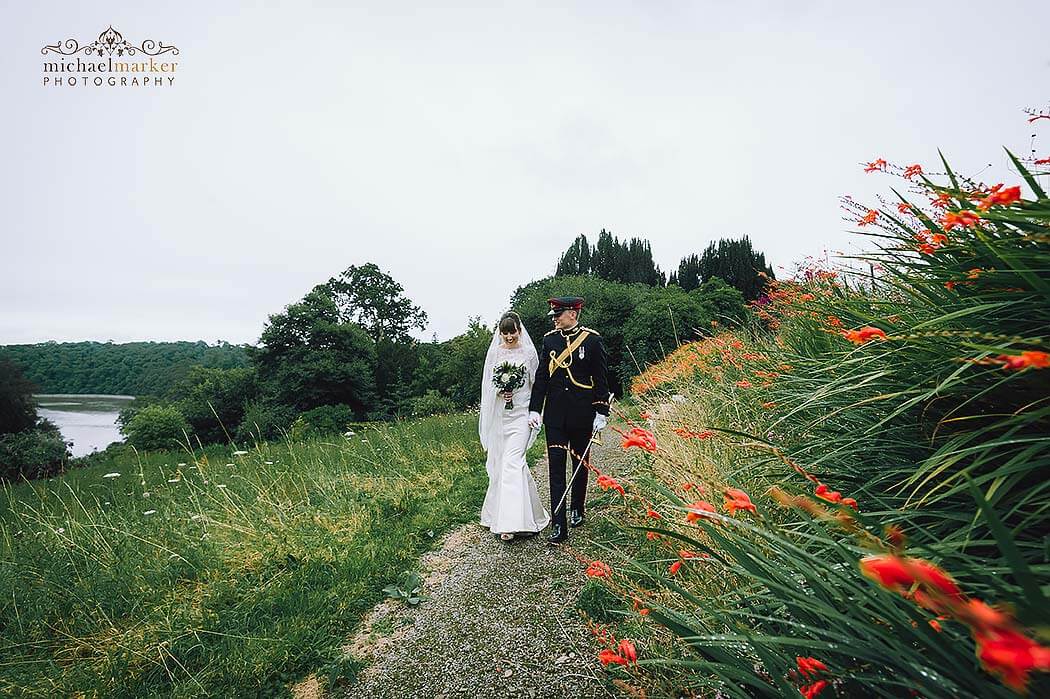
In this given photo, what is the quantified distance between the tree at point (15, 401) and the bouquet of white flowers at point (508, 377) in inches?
1086

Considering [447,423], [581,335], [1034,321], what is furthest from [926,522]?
Result: [447,423]

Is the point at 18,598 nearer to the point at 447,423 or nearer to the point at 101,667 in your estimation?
the point at 101,667

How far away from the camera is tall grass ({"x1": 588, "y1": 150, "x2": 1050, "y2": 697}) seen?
98cm

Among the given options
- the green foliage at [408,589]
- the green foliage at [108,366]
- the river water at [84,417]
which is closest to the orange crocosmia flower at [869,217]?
the green foliage at [408,589]

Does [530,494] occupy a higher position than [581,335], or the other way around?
[581,335]

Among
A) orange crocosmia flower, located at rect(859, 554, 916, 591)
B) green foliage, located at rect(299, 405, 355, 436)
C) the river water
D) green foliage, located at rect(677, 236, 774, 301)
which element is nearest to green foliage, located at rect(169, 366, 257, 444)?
the river water

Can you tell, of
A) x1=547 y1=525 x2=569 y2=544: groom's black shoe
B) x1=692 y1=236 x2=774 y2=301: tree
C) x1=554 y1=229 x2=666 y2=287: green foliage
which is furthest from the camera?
x1=554 y1=229 x2=666 y2=287: green foliage

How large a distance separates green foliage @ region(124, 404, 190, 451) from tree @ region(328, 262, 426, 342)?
47.0 feet

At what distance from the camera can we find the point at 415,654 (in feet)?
9.67

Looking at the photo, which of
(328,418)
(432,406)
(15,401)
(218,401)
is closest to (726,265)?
(432,406)

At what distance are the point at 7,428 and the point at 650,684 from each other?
101 ft

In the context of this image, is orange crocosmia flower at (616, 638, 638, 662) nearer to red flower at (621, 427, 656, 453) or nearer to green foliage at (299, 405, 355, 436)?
red flower at (621, 427, 656, 453)

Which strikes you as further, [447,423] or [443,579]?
[447,423]

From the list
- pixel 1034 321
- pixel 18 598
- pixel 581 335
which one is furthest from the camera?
pixel 581 335
